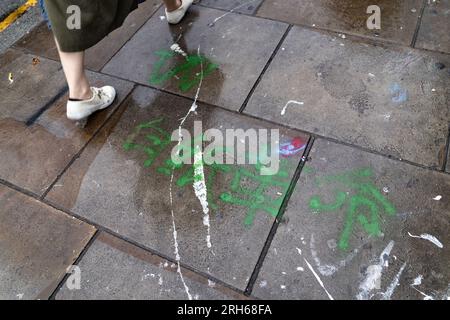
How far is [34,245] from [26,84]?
137cm

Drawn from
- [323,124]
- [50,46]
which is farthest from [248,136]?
[50,46]

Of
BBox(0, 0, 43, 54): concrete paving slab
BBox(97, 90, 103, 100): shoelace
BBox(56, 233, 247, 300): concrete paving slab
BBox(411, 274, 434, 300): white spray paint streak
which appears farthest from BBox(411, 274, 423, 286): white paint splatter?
BBox(0, 0, 43, 54): concrete paving slab

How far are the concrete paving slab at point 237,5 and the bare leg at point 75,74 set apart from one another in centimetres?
133

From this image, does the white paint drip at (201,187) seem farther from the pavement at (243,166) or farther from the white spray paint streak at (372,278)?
the white spray paint streak at (372,278)

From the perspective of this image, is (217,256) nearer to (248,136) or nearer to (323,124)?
(248,136)

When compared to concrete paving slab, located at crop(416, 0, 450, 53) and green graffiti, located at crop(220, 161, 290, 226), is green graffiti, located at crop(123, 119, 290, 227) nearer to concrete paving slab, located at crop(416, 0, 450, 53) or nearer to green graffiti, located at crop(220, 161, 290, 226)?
green graffiti, located at crop(220, 161, 290, 226)

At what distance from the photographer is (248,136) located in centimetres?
232

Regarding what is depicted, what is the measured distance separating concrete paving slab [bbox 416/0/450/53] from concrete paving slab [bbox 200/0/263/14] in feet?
4.20

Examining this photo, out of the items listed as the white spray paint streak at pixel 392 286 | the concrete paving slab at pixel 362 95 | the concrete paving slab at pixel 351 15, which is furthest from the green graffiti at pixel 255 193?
the concrete paving slab at pixel 351 15

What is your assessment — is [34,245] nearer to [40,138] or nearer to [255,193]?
[40,138]

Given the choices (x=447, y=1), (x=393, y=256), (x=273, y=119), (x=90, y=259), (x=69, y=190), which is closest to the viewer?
(x=393, y=256)

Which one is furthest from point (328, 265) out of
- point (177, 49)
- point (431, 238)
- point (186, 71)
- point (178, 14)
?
point (178, 14)

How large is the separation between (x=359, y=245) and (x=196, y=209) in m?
0.86

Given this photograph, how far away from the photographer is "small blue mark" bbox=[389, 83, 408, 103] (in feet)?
7.86
